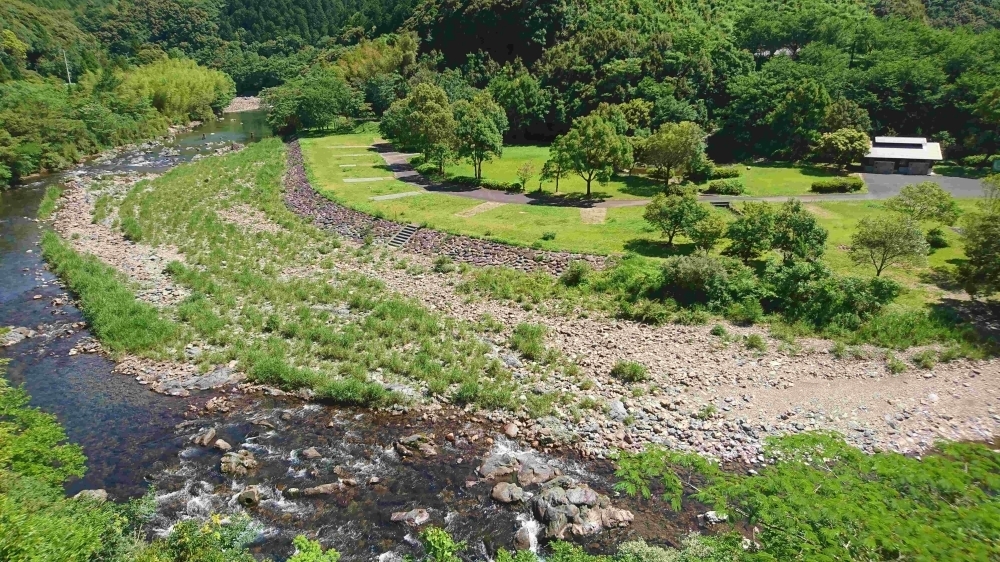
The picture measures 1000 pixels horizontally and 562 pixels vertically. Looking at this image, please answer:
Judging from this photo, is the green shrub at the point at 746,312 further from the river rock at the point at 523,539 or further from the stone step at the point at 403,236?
the stone step at the point at 403,236

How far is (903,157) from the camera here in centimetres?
5550

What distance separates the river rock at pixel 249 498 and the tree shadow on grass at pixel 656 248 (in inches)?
1035

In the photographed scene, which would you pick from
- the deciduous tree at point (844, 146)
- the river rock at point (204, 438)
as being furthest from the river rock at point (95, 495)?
the deciduous tree at point (844, 146)

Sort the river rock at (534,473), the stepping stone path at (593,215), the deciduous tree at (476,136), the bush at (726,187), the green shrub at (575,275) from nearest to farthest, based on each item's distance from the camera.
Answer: the river rock at (534,473) < the green shrub at (575,275) < the stepping stone path at (593,215) < the bush at (726,187) < the deciduous tree at (476,136)

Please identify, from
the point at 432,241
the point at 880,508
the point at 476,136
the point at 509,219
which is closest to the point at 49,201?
the point at 432,241

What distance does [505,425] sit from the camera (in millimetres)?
23031

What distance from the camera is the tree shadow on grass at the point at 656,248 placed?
36.3m

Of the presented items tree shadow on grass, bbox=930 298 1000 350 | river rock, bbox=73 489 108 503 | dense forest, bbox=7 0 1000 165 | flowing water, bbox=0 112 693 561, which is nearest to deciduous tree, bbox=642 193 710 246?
tree shadow on grass, bbox=930 298 1000 350

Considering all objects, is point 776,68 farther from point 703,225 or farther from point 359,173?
point 359,173

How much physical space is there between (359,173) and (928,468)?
56.2m

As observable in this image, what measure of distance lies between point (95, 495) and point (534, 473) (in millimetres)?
14635

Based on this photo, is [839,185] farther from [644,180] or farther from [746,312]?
[746,312]

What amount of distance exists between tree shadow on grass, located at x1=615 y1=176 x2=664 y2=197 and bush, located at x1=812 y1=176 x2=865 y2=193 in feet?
44.7

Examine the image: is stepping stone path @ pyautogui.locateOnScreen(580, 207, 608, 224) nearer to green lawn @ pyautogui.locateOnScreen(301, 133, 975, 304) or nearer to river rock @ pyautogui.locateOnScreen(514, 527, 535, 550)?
green lawn @ pyautogui.locateOnScreen(301, 133, 975, 304)
